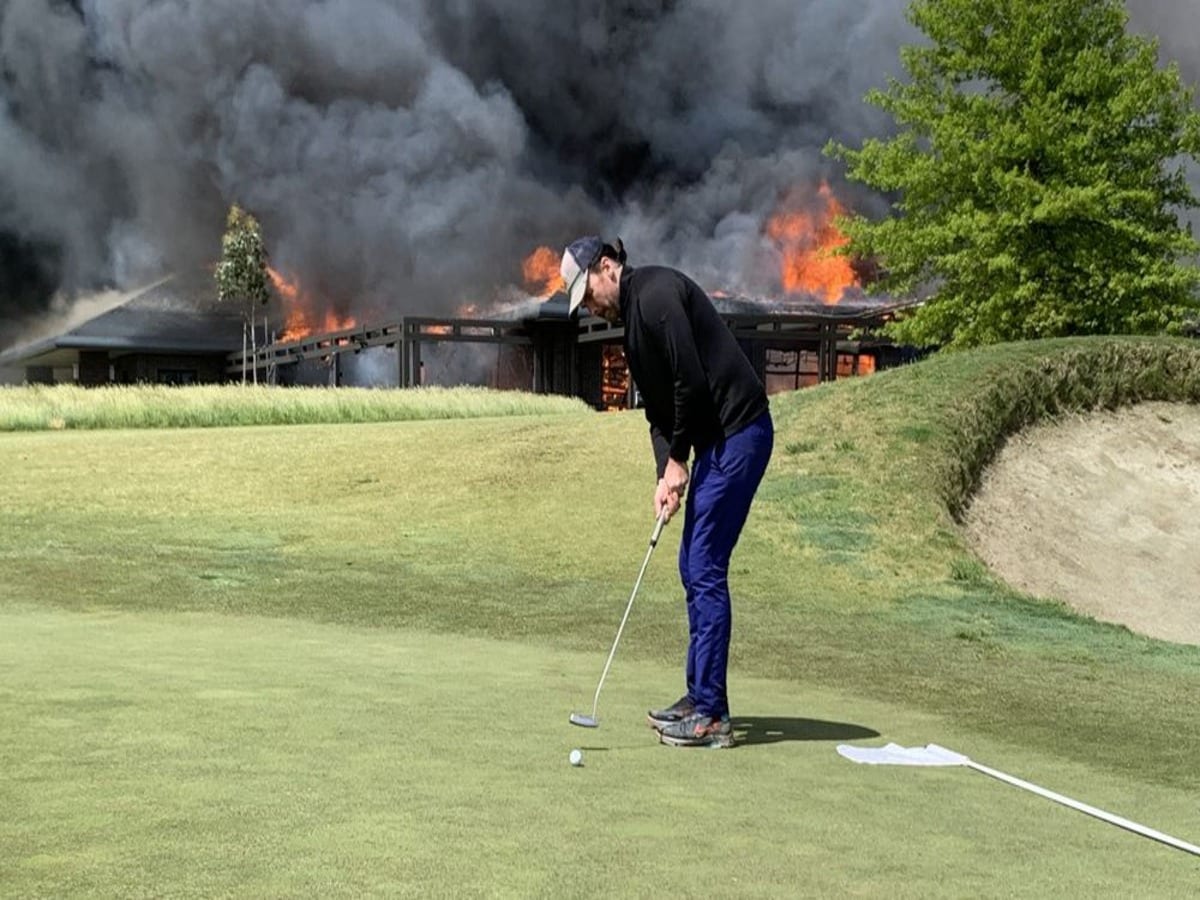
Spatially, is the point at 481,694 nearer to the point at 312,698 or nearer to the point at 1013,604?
the point at 312,698

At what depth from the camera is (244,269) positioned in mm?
70938

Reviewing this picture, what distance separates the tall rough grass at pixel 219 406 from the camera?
3438cm

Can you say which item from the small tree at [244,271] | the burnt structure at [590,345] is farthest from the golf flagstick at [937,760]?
the small tree at [244,271]

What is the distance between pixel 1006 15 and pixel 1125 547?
20.1 meters

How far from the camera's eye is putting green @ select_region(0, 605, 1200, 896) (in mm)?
3926

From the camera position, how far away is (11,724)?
19.4 ft

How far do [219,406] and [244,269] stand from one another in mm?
37585

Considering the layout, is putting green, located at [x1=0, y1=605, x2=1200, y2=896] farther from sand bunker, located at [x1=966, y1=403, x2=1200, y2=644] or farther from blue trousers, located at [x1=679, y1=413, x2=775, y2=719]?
sand bunker, located at [x1=966, y1=403, x2=1200, y2=644]

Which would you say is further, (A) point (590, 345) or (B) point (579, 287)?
(A) point (590, 345)

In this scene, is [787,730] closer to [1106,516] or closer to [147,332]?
[1106,516]

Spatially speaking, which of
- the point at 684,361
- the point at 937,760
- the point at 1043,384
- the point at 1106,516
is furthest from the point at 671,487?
the point at 1043,384

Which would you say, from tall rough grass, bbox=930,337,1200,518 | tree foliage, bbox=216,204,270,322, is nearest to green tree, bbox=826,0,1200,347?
tall rough grass, bbox=930,337,1200,518

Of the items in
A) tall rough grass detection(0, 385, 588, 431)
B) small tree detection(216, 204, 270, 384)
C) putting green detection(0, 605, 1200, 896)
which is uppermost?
small tree detection(216, 204, 270, 384)

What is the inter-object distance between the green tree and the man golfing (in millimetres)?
25984
